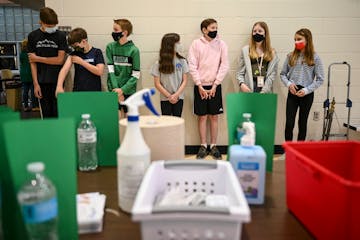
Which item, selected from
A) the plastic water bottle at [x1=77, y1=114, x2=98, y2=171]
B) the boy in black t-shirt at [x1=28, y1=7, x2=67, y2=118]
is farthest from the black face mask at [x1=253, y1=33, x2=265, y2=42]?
the plastic water bottle at [x1=77, y1=114, x2=98, y2=171]

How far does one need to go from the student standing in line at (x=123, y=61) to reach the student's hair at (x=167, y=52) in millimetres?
259

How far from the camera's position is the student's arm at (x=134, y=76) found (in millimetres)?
3680

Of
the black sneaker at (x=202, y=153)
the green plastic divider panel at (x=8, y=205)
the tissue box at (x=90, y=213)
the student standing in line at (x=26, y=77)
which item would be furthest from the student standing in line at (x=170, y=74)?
the student standing in line at (x=26, y=77)

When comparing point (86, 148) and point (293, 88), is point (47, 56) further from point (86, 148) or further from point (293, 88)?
point (293, 88)

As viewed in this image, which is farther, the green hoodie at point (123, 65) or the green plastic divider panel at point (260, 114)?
the green hoodie at point (123, 65)

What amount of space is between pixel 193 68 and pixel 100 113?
94.5 inches

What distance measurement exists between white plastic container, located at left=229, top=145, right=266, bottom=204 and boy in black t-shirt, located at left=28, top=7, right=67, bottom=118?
117 inches

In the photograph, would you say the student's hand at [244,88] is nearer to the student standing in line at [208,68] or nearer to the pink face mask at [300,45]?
the student standing in line at [208,68]

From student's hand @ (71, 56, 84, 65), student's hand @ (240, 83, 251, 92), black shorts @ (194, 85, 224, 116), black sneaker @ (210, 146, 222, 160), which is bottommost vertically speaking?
black sneaker @ (210, 146, 222, 160)

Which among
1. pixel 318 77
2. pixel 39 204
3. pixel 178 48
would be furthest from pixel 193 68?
pixel 39 204

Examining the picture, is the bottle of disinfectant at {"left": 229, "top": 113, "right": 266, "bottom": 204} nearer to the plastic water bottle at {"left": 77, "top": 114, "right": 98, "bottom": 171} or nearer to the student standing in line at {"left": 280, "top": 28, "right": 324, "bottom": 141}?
the plastic water bottle at {"left": 77, "top": 114, "right": 98, "bottom": 171}

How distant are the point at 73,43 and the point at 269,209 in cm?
268

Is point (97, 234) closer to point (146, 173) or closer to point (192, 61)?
point (146, 173)

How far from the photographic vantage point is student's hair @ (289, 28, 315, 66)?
12.2 feet
